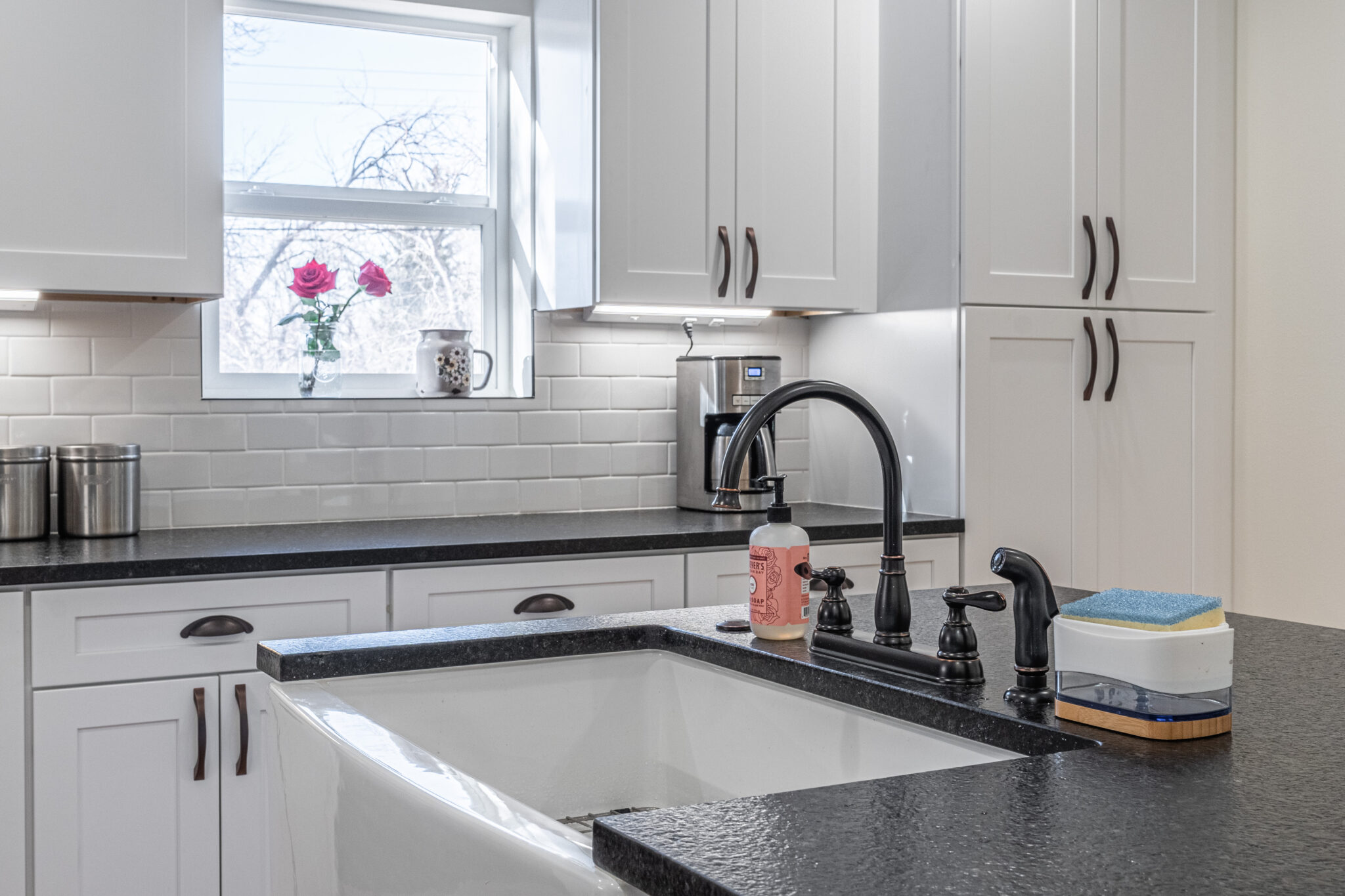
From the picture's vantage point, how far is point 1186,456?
3318 millimetres

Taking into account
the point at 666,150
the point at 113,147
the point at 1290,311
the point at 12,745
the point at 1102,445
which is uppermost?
the point at 666,150

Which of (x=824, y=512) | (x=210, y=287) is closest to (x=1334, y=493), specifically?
(x=824, y=512)

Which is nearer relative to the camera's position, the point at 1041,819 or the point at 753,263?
the point at 1041,819

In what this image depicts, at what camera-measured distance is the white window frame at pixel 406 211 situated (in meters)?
2.97

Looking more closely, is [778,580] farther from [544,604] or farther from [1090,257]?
[1090,257]

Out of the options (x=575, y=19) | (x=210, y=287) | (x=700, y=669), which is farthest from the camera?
(x=575, y=19)

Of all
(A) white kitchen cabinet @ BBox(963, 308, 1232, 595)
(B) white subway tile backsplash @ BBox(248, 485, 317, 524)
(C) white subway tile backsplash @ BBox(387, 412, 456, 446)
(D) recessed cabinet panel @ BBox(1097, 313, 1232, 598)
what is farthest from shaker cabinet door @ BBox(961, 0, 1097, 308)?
(B) white subway tile backsplash @ BBox(248, 485, 317, 524)

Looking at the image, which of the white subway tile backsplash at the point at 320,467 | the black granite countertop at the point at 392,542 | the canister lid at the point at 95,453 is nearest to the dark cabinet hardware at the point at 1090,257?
the black granite countertop at the point at 392,542

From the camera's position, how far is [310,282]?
2936 millimetres

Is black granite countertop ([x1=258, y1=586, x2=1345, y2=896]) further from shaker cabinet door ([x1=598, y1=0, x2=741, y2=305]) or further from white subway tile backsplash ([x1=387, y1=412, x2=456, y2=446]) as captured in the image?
white subway tile backsplash ([x1=387, y1=412, x2=456, y2=446])

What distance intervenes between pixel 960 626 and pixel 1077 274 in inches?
85.3

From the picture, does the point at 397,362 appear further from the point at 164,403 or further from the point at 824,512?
the point at 824,512

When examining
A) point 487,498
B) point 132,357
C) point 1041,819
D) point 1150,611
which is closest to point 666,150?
point 487,498

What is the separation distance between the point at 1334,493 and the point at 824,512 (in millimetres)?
1394
